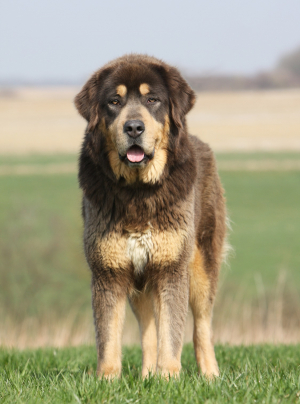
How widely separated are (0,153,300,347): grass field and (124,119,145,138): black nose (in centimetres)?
165

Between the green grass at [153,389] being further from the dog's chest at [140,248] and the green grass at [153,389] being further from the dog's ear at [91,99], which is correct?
the dog's ear at [91,99]

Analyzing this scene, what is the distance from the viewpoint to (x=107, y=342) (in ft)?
15.9

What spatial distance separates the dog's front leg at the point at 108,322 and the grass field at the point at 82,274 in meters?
0.90

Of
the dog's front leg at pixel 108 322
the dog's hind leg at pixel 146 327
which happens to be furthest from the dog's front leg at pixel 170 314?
the dog's hind leg at pixel 146 327

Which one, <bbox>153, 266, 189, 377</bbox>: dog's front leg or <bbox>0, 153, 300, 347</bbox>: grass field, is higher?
<bbox>153, 266, 189, 377</bbox>: dog's front leg

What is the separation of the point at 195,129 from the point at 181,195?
2258 inches

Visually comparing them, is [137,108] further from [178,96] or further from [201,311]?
[201,311]

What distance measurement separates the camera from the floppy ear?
16.3ft

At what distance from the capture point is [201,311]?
19.7 feet

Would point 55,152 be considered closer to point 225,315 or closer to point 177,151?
point 225,315

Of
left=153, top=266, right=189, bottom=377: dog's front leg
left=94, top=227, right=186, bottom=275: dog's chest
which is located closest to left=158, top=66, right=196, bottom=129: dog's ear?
left=94, top=227, right=186, bottom=275: dog's chest

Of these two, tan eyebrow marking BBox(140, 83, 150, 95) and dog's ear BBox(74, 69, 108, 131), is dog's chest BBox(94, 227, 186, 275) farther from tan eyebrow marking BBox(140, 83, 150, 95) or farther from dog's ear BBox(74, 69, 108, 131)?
tan eyebrow marking BBox(140, 83, 150, 95)

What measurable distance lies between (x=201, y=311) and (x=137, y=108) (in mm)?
2333

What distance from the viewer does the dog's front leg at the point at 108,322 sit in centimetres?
482
